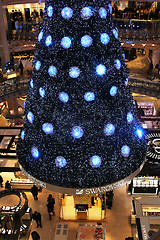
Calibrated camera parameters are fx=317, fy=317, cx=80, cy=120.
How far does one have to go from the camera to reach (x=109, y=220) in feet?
36.8

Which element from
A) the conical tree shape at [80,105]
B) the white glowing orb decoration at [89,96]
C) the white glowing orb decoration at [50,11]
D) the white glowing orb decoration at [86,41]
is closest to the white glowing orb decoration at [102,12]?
the conical tree shape at [80,105]

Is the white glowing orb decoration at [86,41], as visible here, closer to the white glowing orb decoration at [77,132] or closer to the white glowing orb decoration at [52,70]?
the white glowing orb decoration at [52,70]

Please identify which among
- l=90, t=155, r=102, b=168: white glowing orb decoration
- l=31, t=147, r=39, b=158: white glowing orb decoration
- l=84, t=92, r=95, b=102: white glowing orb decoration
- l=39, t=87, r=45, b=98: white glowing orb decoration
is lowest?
l=90, t=155, r=102, b=168: white glowing orb decoration

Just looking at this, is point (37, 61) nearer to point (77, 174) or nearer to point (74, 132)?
point (74, 132)

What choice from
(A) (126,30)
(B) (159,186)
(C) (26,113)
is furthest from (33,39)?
(C) (26,113)

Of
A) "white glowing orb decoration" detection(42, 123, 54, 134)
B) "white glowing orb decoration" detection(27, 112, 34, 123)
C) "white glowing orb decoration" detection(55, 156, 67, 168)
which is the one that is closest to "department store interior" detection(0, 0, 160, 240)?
"white glowing orb decoration" detection(55, 156, 67, 168)

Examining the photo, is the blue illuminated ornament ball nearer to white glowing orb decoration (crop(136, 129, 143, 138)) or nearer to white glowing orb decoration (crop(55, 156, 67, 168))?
white glowing orb decoration (crop(136, 129, 143, 138))

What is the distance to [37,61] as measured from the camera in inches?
179

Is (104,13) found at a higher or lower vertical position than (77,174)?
higher

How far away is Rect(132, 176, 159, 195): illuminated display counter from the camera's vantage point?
11.6 meters

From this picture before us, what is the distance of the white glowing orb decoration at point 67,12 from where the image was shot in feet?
13.3

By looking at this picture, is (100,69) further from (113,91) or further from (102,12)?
(102,12)

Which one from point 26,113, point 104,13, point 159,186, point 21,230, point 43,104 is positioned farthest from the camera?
point 159,186

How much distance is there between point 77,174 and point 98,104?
3.50ft
